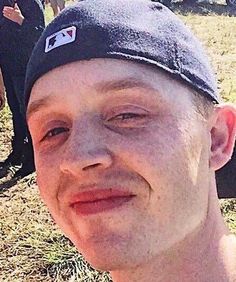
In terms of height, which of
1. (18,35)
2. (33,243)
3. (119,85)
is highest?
(119,85)

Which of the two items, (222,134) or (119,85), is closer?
(119,85)

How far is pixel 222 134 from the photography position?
1421 mm

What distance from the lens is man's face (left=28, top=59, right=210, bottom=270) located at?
3.98 feet

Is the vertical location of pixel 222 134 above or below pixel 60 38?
below

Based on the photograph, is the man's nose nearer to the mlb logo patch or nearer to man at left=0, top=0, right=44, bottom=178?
the mlb logo patch

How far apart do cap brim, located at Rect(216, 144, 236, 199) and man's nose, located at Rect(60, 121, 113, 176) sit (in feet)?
1.99

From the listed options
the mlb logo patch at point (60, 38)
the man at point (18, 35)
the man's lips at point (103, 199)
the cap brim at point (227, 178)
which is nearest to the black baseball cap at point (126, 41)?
the mlb logo patch at point (60, 38)

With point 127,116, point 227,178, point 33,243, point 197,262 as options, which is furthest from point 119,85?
point 33,243

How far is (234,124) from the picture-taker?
1435 millimetres

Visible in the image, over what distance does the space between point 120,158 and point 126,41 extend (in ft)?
0.84

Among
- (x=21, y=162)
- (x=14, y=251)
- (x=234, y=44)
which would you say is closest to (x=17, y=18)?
(x=21, y=162)

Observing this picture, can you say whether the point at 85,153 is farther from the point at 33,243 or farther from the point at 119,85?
the point at 33,243

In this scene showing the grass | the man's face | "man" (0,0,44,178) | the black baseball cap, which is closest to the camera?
the man's face

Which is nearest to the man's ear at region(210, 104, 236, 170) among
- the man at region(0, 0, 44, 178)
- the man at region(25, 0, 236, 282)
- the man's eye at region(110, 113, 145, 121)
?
the man at region(25, 0, 236, 282)
